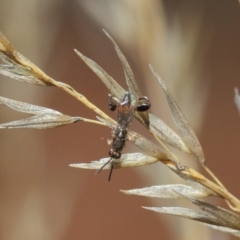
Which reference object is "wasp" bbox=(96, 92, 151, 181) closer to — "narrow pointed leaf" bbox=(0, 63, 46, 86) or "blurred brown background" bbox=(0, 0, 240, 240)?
"narrow pointed leaf" bbox=(0, 63, 46, 86)

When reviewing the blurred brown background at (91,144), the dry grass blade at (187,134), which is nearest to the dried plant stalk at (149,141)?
the dry grass blade at (187,134)

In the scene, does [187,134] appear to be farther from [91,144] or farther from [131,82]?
[91,144]

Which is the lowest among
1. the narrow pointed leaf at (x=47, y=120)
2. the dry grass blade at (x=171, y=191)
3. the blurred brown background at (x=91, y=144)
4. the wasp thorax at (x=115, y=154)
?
the blurred brown background at (x=91, y=144)

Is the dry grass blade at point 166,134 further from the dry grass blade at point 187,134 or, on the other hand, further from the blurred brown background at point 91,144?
the blurred brown background at point 91,144

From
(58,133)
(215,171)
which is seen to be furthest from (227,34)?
(58,133)

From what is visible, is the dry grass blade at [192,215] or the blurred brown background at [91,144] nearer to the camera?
the dry grass blade at [192,215]

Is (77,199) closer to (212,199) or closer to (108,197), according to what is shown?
(108,197)

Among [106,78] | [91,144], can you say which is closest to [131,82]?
[106,78]
